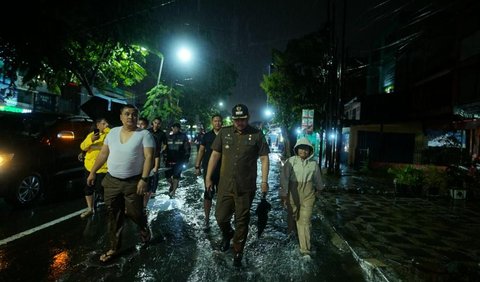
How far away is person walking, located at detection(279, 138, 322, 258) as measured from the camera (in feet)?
16.6

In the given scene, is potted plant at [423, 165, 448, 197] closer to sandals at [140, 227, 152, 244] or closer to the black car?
sandals at [140, 227, 152, 244]

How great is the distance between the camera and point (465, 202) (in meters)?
10.3

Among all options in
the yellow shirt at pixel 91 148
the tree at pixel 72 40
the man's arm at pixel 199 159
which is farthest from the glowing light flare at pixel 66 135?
the man's arm at pixel 199 159

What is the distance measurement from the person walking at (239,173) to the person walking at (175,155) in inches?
172

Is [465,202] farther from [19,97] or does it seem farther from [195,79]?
[195,79]

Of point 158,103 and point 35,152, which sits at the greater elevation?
point 158,103

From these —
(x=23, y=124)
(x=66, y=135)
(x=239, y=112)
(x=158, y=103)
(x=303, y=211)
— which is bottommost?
(x=303, y=211)

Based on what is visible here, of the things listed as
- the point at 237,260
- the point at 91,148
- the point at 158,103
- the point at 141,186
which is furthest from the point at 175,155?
the point at 158,103

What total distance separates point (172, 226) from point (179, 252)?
1.45 metres

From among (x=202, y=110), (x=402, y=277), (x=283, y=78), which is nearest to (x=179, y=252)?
(x=402, y=277)

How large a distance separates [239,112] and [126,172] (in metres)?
1.69

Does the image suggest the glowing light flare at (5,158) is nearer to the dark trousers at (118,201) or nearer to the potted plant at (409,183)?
the dark trousers at (118,201)

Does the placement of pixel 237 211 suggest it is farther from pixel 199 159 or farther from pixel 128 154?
pixel 199 159

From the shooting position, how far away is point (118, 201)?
4664 mm
